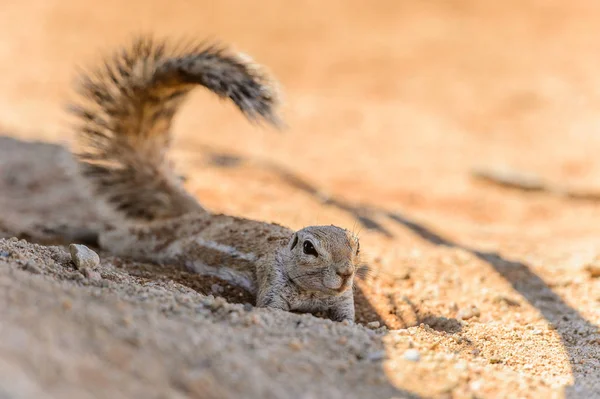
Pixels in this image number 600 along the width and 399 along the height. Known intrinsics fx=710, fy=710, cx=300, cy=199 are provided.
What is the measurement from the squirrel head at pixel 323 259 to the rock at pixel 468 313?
1.11m

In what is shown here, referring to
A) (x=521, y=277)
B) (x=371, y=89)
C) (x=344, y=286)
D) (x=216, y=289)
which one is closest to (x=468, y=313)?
(x=344, y=286)

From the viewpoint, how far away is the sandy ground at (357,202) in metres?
3.11

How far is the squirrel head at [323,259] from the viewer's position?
4.47 m

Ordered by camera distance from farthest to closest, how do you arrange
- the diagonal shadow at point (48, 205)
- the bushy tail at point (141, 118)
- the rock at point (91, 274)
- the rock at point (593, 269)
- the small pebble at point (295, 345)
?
the rock at point (593, 269), the bushy tail at point (141, 118), the diagonal shadow at point (48, 205), the rock at point (91, 274), the small pebble at point (295, 345)

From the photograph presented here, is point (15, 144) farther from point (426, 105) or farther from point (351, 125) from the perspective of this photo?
point (426, 105)

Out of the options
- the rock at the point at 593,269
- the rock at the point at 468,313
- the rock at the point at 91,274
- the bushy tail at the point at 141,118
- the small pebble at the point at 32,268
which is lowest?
the small pebble at the point at 32,268

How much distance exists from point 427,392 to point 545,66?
1681cm

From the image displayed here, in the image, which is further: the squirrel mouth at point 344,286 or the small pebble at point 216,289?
the small pebble at point 216,289

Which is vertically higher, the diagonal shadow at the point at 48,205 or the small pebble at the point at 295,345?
the diagonal shadow at the point at 48,205

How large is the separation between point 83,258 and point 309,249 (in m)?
1.40

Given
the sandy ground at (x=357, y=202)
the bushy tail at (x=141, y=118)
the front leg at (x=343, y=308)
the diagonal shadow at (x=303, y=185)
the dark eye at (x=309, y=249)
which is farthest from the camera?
the diagonal shadow at (x=303, y=185)

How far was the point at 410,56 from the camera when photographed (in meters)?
19.5

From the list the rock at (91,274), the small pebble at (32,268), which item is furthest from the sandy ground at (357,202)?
the rock at (91,274)

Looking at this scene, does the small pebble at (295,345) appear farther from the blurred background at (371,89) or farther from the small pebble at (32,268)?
the blurred background at (371,89)
